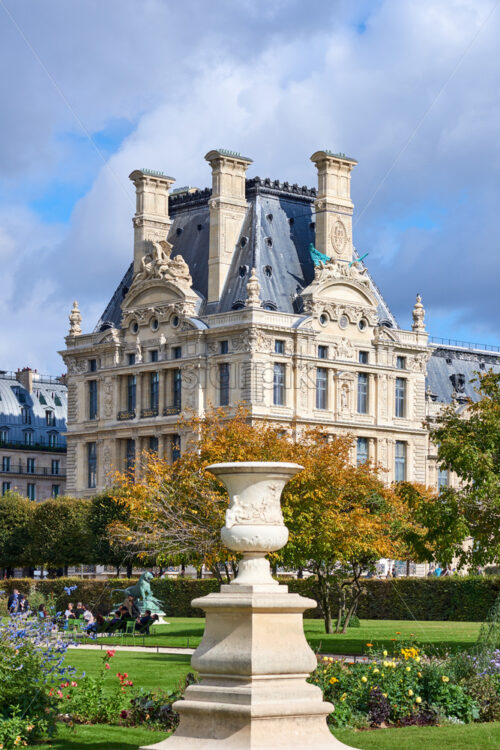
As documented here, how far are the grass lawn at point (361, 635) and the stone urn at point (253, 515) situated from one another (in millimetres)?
18140

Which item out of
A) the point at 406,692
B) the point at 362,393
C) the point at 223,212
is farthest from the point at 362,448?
the point at 406,692

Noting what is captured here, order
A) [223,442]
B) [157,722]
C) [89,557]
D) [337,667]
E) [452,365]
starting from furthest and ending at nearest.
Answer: [452,365] → [89,557] → [223,442] → [337,667] → [157,722]

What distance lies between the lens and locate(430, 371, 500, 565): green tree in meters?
39.7

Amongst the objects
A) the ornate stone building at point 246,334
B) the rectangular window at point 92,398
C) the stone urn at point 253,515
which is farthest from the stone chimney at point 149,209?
the stone urn at point 253,515

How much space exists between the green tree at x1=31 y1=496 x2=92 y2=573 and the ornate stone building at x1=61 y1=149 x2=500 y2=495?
9.88 metres

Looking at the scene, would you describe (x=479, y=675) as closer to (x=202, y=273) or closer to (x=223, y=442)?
(x=223, y=442)

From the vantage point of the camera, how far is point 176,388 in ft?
346

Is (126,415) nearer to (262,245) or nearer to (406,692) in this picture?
(262,245)

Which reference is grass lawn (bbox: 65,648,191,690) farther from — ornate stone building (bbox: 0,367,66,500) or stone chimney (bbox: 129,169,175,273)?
ornate stone building (bbox: 0,367,66,500)

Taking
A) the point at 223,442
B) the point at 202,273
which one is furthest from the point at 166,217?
the point at 223,442

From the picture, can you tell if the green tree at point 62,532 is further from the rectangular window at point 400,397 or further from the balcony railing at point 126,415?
the rectangular window at point 400,397

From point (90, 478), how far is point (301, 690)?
91975mm

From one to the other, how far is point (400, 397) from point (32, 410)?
42522mm

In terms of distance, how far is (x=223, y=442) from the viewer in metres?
57.6
